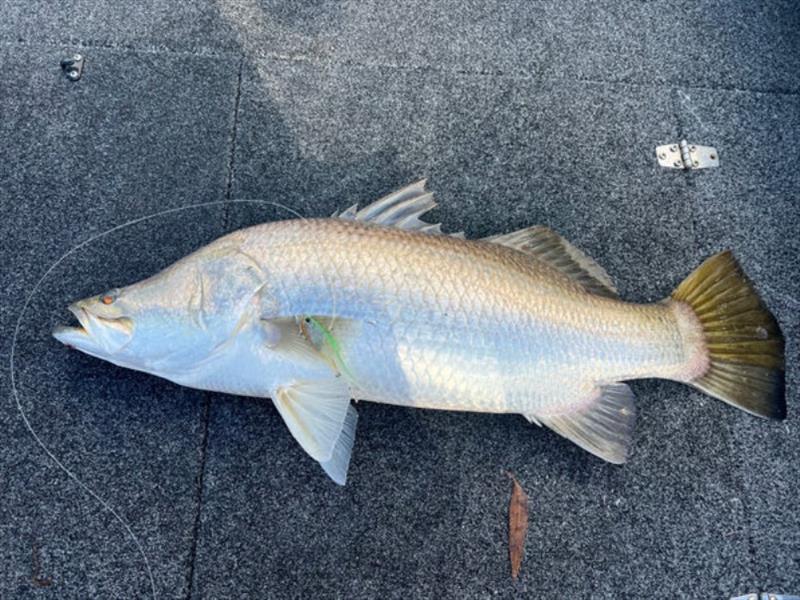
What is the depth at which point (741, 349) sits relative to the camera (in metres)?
1.69

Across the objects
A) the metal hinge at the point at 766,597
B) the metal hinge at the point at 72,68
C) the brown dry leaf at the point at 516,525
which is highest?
the metal hinge at the point at 72,68

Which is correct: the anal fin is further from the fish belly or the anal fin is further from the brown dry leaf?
the brown dry leaf

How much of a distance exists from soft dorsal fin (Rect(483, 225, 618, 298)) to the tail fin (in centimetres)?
25

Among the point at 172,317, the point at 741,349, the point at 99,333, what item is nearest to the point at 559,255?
the point at 741,349

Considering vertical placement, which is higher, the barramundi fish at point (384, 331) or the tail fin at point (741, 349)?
the barramundi fish at point (384, 331)

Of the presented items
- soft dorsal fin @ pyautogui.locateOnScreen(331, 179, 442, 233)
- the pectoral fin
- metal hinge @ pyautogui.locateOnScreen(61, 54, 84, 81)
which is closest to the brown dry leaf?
the pectoral fin

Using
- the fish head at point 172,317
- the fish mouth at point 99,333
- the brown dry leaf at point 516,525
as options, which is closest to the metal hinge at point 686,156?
the brown dry leaf at point 516,525

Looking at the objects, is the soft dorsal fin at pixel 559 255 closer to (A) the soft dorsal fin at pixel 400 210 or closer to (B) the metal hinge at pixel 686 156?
(A) the soft dorsal fin at pixel 400 210

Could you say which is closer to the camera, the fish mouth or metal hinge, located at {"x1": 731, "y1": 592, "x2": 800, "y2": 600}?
the fish mouth

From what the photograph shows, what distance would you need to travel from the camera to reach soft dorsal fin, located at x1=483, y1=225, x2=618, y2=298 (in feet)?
5.60

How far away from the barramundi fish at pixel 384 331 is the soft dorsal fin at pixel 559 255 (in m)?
0.05

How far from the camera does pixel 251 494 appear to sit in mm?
1734

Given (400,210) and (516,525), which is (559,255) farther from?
(516,525)

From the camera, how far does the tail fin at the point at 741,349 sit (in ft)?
5.51
